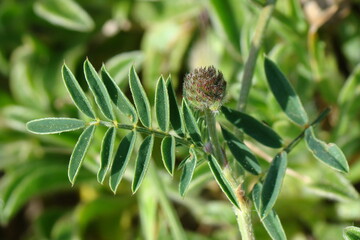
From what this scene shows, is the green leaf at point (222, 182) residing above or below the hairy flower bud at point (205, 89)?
below

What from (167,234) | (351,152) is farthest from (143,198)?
(351,152)

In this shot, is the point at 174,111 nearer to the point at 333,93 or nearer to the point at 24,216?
the point at 333,93

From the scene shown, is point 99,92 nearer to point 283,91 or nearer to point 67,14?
point 283,91

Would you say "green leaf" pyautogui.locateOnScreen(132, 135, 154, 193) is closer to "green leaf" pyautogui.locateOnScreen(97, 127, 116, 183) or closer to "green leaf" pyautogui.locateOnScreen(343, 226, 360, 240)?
"green leaf" pyautogui.locateOnScreen(97, 127, 116, 183)

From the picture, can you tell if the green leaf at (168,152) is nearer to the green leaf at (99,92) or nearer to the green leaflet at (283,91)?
the green leaf at (99,92)

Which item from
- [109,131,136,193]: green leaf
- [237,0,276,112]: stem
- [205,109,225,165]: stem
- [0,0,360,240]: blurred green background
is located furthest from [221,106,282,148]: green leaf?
[0,0,360,240]: blurred green background

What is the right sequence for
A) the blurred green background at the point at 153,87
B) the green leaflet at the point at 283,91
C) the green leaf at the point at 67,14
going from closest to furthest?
the green leaflet at the point at 283,91, the blurred green background at the point at 153,87, the green leaf at the point at 67,14

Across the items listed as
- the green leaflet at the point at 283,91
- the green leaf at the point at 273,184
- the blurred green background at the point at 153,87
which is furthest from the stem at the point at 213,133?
the blurred green background at the point at 153,87
